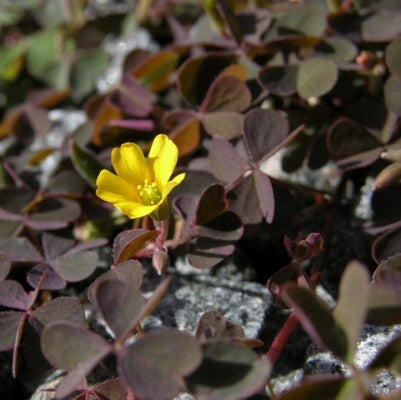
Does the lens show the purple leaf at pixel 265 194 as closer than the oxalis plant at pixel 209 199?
No

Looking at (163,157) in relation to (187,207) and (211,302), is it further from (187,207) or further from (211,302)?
(211,302)

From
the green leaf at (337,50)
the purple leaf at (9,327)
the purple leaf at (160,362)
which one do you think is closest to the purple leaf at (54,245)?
the purple leaf at (9,327)

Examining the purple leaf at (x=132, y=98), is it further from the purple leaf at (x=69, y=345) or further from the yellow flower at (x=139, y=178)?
the purple leaf at (x=69, y=345)

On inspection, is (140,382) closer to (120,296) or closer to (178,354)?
(178,354)

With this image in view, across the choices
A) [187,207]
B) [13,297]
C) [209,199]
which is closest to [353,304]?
[209,199]

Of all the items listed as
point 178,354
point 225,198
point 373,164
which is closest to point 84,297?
point 225,198

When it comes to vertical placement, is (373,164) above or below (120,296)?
below
